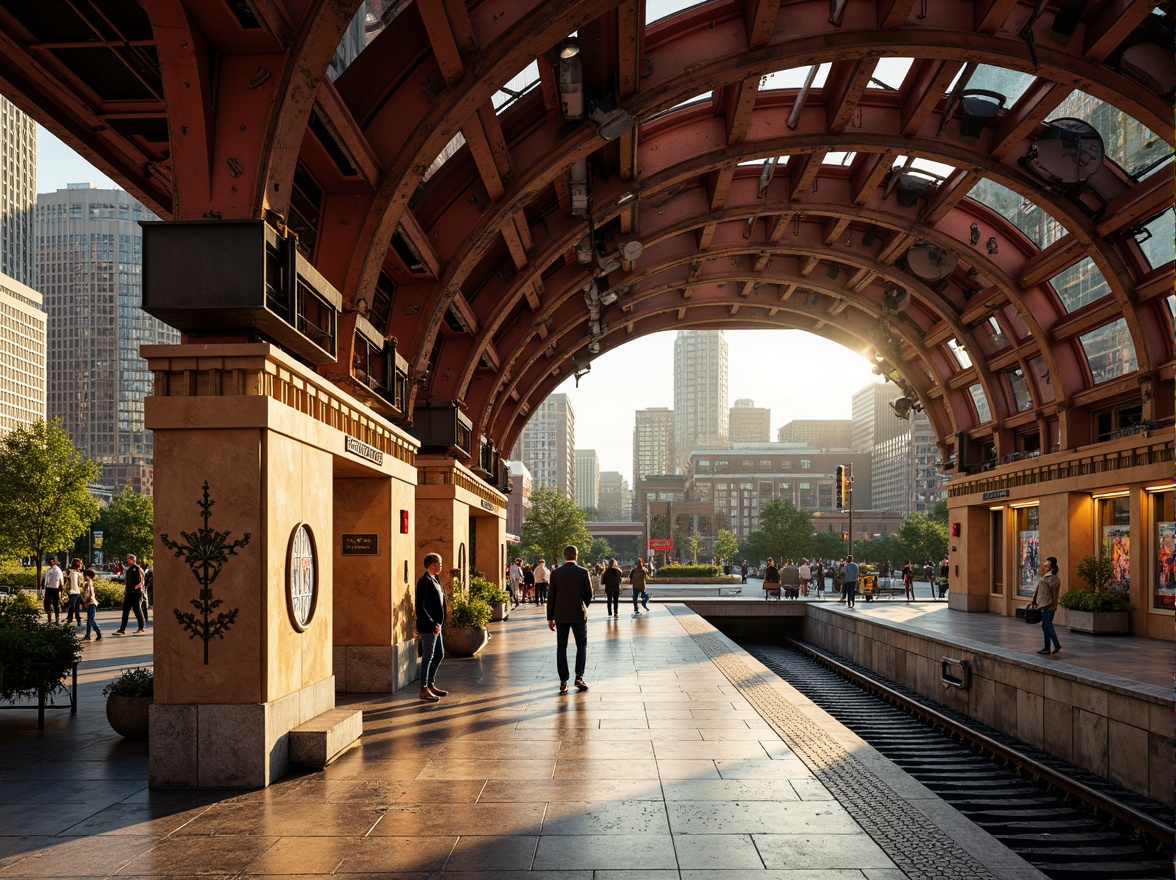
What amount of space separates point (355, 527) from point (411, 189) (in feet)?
15.0

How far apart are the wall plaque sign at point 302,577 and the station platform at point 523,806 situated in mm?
1374

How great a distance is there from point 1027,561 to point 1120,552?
5344 mm

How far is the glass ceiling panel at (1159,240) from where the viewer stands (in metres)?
20.2

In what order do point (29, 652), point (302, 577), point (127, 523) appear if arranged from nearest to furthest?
point (302, 577), point (29, 652), point (127, 523)

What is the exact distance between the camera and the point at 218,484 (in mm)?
7852

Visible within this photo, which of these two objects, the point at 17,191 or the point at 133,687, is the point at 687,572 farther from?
the point at 17,191

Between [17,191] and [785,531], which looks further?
[17,191]

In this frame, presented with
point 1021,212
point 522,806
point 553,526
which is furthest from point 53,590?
point 553,526

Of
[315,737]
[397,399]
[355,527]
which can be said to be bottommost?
[315,737]

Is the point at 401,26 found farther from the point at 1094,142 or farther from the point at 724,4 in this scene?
the point at 1094,142

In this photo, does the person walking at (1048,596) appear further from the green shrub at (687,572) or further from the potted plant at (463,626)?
the green shrub at (687,572)

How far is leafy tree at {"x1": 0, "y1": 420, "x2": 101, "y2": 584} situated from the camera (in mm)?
35344

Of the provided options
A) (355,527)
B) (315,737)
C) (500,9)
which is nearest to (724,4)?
(500,9)

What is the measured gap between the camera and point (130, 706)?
9594mm
